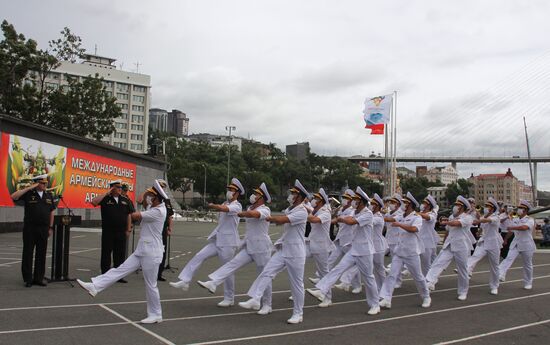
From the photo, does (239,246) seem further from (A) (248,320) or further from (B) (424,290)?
(B) (424,290)

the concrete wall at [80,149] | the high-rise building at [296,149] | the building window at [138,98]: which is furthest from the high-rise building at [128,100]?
the concrete wall at [80,149]

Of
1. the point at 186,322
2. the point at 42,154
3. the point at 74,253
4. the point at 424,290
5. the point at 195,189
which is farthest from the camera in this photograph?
the point at 195,189

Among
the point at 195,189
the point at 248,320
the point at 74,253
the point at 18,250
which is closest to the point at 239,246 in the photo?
the point at 248,320

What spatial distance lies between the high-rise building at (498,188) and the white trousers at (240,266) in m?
134

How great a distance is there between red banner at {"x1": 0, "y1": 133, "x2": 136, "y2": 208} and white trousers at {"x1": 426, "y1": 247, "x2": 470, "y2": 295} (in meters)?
16.3

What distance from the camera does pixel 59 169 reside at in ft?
77.4

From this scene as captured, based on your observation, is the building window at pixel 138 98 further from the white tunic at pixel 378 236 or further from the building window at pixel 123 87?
the white tunic at pixel 378 236

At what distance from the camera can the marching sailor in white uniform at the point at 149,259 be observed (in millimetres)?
6996

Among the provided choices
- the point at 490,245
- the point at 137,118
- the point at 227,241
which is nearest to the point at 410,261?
the point at 227,241

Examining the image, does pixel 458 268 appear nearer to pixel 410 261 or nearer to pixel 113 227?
pixel 410 261

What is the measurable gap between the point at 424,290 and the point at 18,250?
1163 centimetres

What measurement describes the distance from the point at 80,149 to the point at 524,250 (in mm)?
20332

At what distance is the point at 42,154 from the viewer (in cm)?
2236

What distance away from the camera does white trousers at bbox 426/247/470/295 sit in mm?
10000
